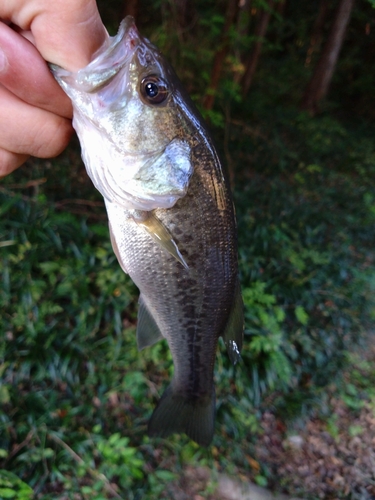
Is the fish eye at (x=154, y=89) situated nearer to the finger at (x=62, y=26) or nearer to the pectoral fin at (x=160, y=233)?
the finger at (x=62, y=26)

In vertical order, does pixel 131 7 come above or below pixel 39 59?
above

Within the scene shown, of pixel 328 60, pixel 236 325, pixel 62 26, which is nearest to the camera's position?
pixel 62 26

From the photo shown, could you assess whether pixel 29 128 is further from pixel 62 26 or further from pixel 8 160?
pixel 62 26

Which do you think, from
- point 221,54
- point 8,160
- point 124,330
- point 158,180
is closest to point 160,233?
point 158,180

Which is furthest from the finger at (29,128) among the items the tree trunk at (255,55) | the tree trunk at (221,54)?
the tree trunk at (255,55)

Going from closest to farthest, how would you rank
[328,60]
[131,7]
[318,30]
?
[131,7] < [328,60] < [318,30]

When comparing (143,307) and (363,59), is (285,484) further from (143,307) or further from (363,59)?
(363,59)

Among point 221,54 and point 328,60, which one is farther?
point 328,60
